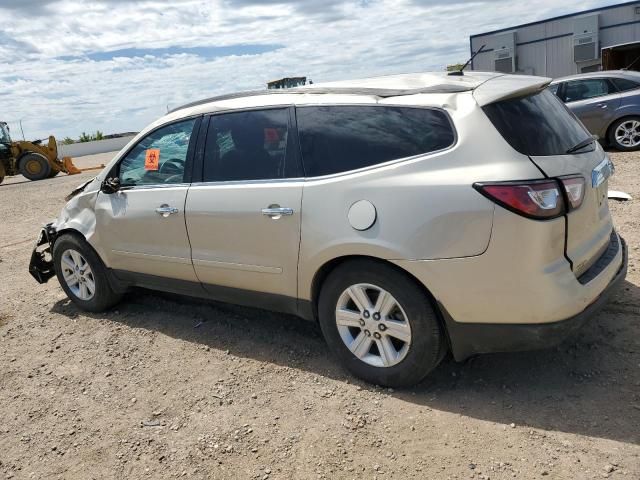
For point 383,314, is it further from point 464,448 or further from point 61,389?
point 61,389

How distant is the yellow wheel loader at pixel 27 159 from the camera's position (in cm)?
2053

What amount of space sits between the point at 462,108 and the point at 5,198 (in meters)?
15.6

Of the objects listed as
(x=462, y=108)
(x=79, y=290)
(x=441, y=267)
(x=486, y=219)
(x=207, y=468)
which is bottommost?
(x=207, y=468)

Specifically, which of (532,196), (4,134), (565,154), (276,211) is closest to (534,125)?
(565,154)

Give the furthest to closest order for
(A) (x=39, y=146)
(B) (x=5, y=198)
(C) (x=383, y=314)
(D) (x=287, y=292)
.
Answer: (A) (x=39, y=146)
(B) (x=5, y=198)
(D) (x=287, y=292)
(C) (x=383, y=314)

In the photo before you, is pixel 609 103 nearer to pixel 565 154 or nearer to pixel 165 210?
pixel 565 154

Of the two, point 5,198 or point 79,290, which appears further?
point 5,198

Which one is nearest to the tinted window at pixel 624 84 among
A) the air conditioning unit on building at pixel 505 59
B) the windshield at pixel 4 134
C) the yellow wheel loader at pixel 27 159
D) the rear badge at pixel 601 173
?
the rear badge at pixel 601 173

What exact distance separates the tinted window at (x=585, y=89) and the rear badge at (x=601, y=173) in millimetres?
8033

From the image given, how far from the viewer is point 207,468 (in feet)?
9.24

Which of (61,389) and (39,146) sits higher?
(39,146)

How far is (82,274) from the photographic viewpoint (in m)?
4.87

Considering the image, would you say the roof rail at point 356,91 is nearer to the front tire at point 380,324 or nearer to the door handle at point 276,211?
the door handle at point 276,211

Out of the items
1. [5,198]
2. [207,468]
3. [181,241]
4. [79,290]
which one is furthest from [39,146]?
[207,468]
